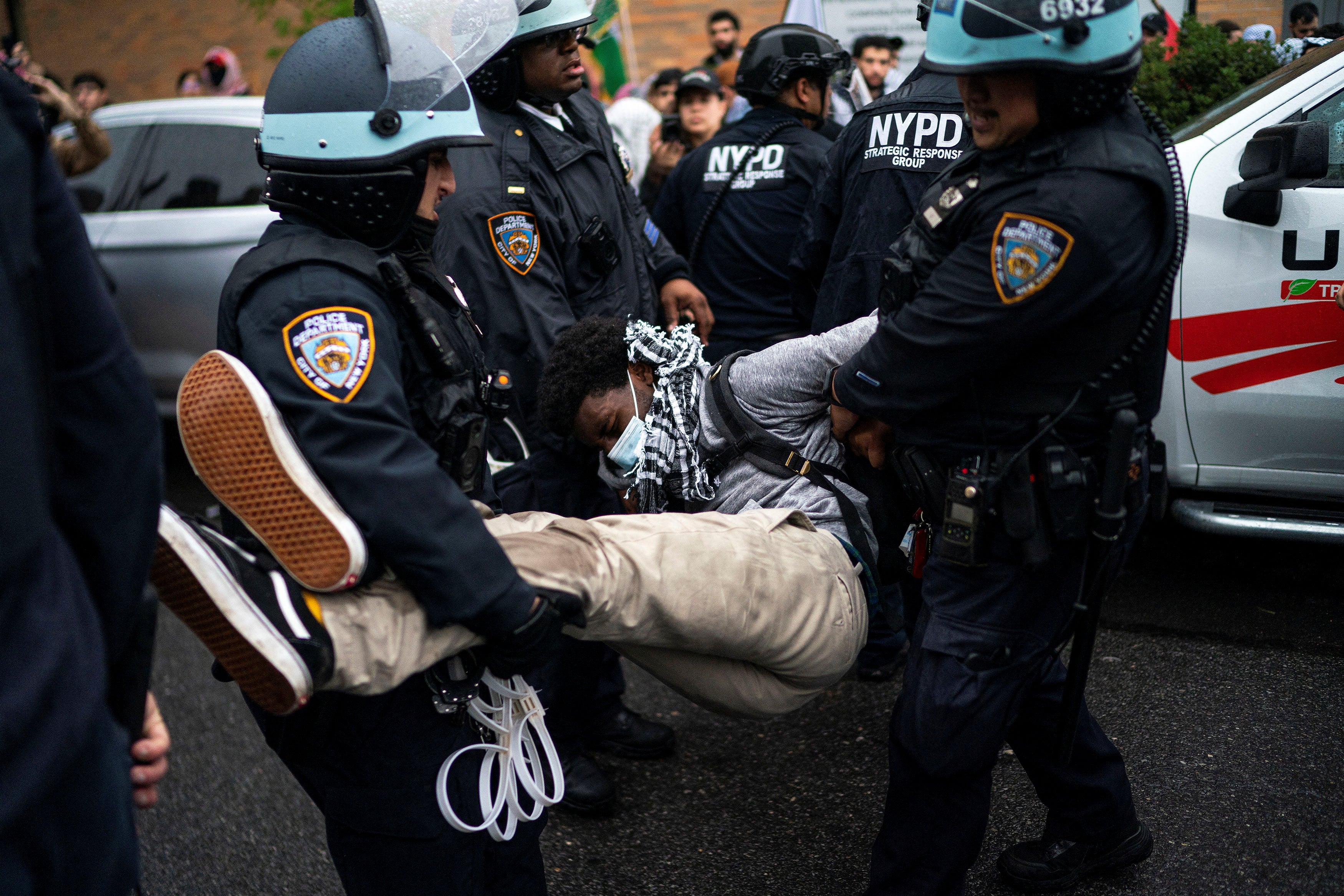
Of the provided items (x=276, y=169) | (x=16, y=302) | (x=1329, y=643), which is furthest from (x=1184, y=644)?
(x=16, y=302)

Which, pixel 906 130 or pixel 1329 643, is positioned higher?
pixel 906 130

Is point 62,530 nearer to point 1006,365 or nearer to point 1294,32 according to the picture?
point 1006,365

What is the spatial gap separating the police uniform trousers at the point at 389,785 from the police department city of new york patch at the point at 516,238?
1319mm

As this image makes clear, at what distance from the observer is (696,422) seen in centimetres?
248

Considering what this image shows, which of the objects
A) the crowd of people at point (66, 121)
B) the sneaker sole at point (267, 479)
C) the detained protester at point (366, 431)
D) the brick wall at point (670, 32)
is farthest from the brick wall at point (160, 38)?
the sneaker sole at point (267, 479)

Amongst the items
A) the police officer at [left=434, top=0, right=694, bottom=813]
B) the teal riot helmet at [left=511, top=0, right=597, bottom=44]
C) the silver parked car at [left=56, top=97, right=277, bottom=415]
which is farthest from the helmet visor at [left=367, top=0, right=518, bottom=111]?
the silver parked car at [left=56, top=97, right=277, bottom=415]

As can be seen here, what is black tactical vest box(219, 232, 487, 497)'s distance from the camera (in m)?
1.80

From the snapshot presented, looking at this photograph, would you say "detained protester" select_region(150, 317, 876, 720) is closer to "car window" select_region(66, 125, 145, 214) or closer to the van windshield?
the van windshield

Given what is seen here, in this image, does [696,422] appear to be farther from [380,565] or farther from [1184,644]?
[1184,644]

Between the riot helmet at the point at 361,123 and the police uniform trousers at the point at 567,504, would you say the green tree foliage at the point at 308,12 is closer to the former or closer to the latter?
the police uniform trousers at the point at 567,504

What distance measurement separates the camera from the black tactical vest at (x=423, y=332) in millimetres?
1797

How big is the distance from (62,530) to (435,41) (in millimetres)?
1572

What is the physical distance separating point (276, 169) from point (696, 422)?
40.0 inches

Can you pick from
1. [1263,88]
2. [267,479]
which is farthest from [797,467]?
[1263,88]
